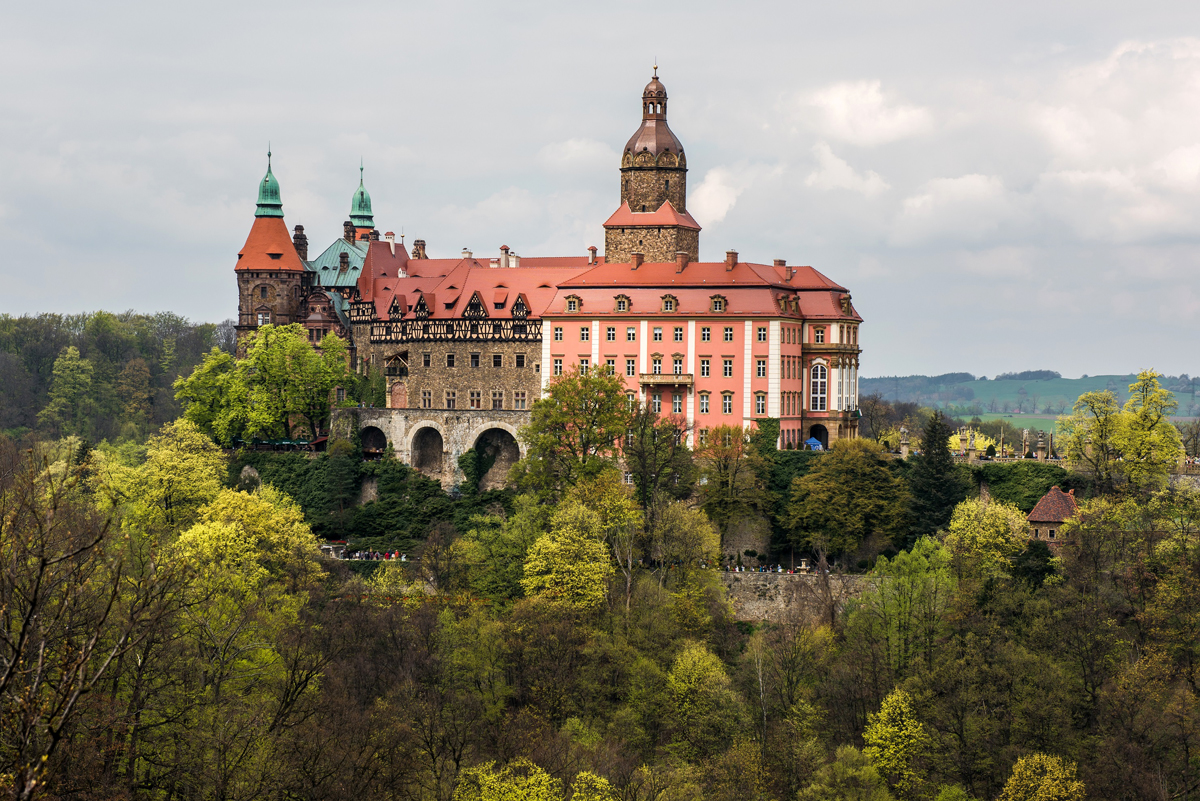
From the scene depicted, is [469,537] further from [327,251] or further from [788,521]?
[327,251]

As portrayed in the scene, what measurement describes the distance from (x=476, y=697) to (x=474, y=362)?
26.4 metres

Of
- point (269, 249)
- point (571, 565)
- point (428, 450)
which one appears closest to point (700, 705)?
point (571, 565)

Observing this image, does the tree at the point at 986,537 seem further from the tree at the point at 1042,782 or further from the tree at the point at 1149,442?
the tree at the point at 1042,782

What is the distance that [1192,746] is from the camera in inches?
1607

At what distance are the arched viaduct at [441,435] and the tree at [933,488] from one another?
62.2 feet

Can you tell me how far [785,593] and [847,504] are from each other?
4.48 meters

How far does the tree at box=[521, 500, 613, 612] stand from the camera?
51.6 meters

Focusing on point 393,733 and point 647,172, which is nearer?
point 393,733

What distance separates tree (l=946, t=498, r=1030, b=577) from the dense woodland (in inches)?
4.2

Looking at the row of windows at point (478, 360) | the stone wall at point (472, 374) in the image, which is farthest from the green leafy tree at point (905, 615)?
the row of windows at point (478, 360)

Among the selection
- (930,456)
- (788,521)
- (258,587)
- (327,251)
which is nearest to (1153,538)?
(930,456)

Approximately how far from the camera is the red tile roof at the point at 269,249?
75.7m

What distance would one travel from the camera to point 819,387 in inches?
2608

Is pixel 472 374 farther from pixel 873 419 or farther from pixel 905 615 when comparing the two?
pixel 905 615
